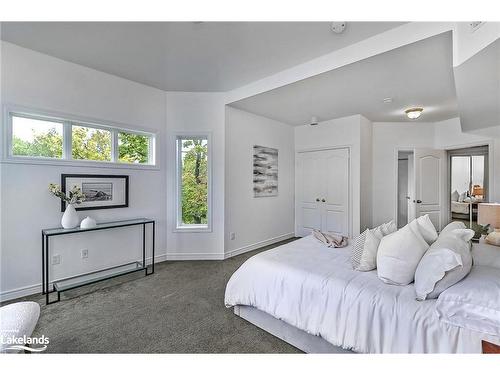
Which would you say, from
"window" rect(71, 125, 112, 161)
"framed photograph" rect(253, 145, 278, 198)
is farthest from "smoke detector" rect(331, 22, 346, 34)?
"window" rect(71, 125, 112, 161)

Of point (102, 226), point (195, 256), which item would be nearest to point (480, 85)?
point (195, 256)

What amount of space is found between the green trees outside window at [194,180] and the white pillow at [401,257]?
269 cm

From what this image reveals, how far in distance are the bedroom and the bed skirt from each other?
1cm

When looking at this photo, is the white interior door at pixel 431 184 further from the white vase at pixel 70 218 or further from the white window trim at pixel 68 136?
the white vase at pixel 70 218

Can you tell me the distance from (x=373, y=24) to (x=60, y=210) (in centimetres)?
373

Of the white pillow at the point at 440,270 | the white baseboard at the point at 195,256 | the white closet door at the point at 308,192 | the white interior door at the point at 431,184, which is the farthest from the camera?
the white closet door at the point at 308,192

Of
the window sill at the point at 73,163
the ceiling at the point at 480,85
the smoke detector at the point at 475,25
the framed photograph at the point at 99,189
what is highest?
the smoke detector at the point at 475,25

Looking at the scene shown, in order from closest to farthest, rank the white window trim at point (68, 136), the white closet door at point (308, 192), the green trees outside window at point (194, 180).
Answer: the white window trim at point (68, 136), the green trees outside window at point (194, 180), the white closet door at point (308, 192)

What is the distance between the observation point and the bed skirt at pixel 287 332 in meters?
1.53

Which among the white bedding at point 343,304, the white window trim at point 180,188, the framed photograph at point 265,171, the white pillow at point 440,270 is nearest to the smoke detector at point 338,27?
the white pillow at point 440,270

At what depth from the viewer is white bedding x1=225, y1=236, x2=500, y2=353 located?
116 centimetres

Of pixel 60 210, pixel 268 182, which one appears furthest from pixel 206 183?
pixel 60 210

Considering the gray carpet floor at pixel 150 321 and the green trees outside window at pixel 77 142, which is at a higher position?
the green trees outside window at pixel 77 142

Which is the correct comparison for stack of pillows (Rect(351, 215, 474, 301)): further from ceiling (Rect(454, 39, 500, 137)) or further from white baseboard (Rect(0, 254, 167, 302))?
white baseboard (Rect(0, 254, 167, 302))
